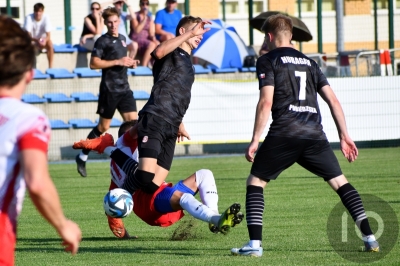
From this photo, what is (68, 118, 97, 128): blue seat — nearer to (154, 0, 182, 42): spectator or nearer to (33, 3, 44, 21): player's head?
(33, 3, 44, 21): player's head

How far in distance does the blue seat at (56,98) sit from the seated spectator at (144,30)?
2199mm

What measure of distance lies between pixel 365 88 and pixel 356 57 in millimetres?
1596

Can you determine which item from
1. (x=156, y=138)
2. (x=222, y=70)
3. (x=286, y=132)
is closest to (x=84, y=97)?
(x=222, y=70)

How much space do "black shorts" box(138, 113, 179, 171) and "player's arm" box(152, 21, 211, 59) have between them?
1.90 ft

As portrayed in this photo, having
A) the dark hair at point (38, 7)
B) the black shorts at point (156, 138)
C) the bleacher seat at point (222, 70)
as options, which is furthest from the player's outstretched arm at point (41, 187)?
the bleacher seat at point (222, 70)

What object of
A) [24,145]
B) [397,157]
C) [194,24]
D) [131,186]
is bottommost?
[397,157]

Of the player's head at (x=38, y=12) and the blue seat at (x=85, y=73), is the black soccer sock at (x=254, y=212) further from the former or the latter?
the player's head at (x=38, y=12)

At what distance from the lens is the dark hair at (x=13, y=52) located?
10.4 ft

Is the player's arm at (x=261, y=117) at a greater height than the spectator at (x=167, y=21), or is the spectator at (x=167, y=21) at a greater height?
the spectator at (x=167, y=21)

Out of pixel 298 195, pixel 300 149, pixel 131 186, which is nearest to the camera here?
pixel 300 149

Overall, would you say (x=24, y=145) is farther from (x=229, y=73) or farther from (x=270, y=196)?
(x=229, y=73)

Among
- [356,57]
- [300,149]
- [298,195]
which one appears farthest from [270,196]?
[356,57]

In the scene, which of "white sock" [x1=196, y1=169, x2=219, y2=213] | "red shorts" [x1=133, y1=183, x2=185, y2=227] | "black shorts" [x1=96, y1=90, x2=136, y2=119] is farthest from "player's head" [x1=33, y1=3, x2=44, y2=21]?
"white sock" [x1=196, y1=169, x2=219, y2=213]

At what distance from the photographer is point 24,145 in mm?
3139
